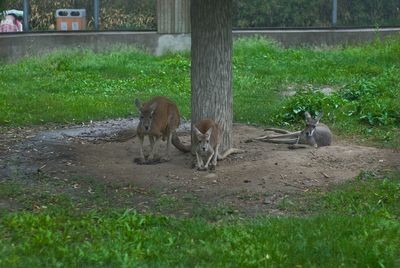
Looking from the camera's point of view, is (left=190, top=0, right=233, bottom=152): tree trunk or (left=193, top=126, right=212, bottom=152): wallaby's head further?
(left=190, top=0, right=233, bottom=152): tree trunk

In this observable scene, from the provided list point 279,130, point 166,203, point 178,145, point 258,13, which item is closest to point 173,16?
point 258,13

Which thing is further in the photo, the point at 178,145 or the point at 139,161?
the point at 178,145

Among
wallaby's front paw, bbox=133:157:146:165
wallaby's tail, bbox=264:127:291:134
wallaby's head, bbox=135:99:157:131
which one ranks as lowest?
wallaby's front paw, bbox=133:157:146:165

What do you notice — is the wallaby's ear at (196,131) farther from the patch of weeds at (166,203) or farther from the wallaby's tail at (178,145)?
the patch of weeds at (166,203)

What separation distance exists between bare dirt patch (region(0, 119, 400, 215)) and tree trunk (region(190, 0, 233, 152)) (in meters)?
0.65

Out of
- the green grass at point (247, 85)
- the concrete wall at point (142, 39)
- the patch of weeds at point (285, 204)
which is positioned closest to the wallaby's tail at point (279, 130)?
the green grass at point (247, 85)

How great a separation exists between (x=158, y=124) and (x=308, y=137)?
79.9 inches

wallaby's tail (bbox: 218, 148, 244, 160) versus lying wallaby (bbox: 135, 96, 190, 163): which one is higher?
lying wallaby (bbox: 135, 96, 190, 163)

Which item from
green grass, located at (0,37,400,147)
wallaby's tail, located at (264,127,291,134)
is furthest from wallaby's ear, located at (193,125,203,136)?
green grass, located at (0,37,400,147)

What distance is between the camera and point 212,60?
9.92m

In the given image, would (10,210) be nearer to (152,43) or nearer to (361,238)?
(361,238)

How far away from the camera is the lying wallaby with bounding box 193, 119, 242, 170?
31.3 ft

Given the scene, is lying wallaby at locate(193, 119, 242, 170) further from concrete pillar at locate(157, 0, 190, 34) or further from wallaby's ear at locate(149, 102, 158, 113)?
concrete pillar at locate(157, 0, 190, 34)

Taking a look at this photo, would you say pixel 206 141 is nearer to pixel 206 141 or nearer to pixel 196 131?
pixel 206 141
